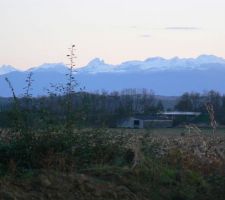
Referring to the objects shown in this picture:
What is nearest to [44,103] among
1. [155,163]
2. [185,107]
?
[155,163]

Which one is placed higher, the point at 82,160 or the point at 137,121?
the point at 137,121

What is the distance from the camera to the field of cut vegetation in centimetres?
984

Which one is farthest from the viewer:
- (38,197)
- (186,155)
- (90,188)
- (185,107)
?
(185,107)

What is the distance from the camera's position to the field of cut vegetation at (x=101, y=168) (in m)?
9.84

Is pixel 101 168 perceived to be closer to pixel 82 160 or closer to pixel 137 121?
pixel 82 160

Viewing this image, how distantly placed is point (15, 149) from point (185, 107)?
109ft

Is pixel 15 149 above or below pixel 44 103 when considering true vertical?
below

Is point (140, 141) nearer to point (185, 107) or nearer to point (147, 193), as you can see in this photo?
point (147, 193)

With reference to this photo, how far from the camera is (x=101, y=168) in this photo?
11.1 metres

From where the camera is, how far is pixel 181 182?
11219 mm

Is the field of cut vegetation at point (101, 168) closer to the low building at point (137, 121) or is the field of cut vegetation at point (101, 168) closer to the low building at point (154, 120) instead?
the low building at point (154, 120)

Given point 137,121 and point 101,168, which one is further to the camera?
point 137,121

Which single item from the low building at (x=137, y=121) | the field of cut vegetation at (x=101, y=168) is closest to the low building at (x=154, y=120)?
the low building at (x=137, y=121)

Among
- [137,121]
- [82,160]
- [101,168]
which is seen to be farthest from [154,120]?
[137,121]
